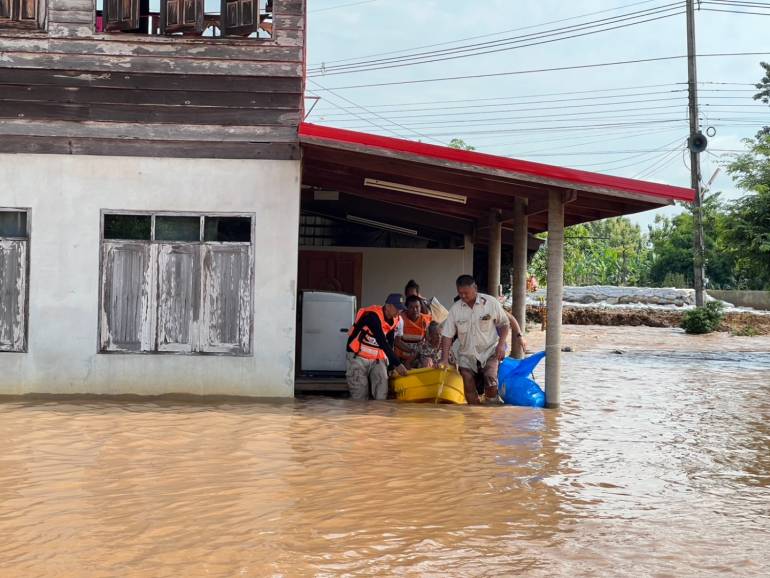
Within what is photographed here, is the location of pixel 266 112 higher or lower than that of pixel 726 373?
higher

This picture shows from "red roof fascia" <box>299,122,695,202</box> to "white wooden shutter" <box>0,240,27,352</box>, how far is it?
13.7 feet

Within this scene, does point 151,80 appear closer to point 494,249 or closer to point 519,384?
point 519,384

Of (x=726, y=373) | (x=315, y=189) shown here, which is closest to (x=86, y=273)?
(x=315, y=189)

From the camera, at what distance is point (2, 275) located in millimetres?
12430

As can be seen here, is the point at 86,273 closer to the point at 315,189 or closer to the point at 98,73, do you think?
the point at 98,73

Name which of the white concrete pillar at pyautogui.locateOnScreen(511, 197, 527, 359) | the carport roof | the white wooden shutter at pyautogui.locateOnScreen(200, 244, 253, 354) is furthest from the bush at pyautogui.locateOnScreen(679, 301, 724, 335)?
the white wooden shutter at pyautogui.locateOnScreen(200, 244, 253, 354)

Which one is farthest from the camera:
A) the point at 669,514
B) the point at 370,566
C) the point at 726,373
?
the point at 726,373

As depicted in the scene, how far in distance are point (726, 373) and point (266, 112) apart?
11928 mm

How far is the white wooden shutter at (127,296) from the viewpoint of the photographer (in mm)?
12438

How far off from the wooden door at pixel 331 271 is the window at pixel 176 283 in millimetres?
7813

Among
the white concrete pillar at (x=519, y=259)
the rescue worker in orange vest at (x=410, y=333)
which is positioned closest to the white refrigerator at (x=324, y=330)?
the rescue worker in orange vest at (x=410, y=333)

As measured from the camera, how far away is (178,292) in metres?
12.5

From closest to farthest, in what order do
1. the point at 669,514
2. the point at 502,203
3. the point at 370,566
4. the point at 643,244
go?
the point at 370,566 < the point at 669,514 < the point at 502,203 < the point at 643,244

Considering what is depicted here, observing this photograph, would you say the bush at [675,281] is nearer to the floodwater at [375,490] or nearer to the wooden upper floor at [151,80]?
the floodwater at [375,490]
